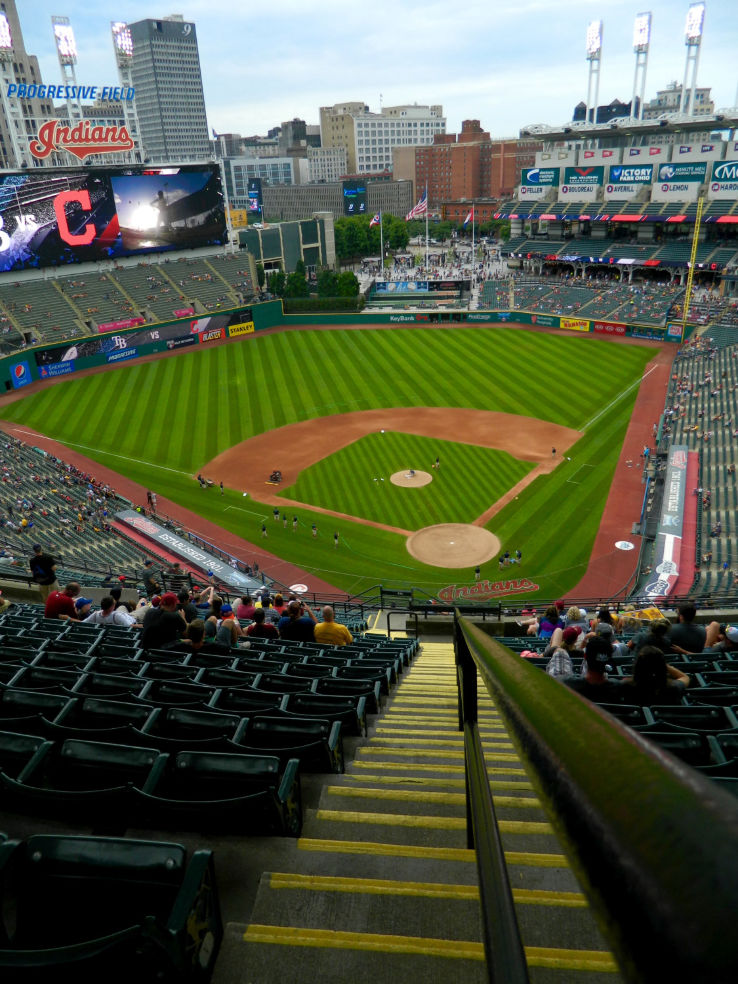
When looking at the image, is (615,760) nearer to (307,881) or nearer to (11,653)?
(307,881)

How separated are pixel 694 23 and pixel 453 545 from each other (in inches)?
3289

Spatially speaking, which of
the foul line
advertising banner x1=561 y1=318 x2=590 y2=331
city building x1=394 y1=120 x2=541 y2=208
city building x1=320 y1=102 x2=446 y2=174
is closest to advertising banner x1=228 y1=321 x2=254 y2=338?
advertising banner x1=561 y1=318 x2=590 y2=331

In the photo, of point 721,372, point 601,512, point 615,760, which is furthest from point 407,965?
point 721,372

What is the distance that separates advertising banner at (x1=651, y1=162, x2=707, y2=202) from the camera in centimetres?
7031

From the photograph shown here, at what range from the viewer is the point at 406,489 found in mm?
36188

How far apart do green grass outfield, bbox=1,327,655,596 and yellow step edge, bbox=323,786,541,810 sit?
23679mm

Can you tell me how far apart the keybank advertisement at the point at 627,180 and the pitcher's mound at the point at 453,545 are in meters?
61.6

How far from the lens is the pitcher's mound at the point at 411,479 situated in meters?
36.8

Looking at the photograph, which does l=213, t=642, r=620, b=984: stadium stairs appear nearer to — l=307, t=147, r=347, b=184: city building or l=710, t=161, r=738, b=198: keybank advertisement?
l=710, t=161, r=738, b=198: keybank advertisement

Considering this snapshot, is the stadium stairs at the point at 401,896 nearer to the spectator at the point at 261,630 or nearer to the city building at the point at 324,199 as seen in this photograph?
the spectator at the point at 261,630

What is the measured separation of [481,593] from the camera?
27.3 m

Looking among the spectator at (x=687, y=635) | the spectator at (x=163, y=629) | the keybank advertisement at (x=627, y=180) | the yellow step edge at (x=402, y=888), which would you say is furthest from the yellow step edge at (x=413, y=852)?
the keybank advertisement at (x=627, y=180)

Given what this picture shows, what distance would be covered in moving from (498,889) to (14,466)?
4127cm

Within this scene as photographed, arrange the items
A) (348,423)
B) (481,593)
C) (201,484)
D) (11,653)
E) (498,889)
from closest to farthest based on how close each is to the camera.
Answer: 1. (498,889)
2. (11,653)
3. (481,593)
4. (201,484)
5. (348,423)
